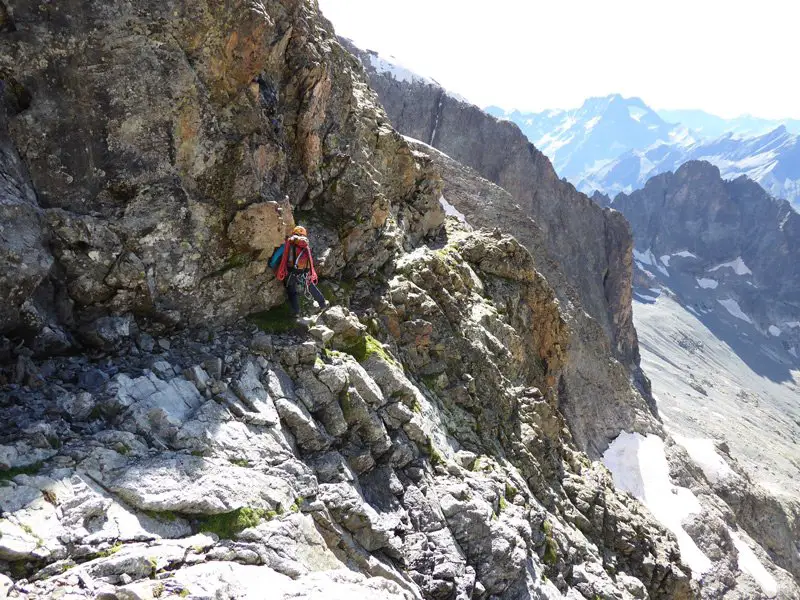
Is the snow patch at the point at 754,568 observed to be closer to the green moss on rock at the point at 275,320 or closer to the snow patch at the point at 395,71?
the green moss on rock at the point at 275,320

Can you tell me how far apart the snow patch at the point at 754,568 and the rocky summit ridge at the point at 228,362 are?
24.8 meters

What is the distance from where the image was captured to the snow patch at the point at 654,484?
4191 cm

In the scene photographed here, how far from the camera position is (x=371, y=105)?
29750mm

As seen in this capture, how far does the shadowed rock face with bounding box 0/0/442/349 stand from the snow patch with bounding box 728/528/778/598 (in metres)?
43.9

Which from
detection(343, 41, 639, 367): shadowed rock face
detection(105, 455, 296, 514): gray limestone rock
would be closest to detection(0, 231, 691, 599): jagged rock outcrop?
detection(105, 455, 296, 514): gray limestone rock

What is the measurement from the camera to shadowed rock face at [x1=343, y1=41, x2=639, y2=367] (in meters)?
114

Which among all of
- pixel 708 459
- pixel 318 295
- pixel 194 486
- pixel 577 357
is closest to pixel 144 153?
pixel 318 295

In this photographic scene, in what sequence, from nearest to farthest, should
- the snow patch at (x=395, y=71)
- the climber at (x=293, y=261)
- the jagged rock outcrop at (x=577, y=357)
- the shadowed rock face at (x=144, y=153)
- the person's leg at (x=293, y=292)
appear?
the shadowed rock face at (x=144, y=153)
the climber at (x=293, y=261)
the person's leg at (x=293, y=292)
the jagged rock outcrop at (x=577, y=357)
the snow patch at (x=395, y=71)

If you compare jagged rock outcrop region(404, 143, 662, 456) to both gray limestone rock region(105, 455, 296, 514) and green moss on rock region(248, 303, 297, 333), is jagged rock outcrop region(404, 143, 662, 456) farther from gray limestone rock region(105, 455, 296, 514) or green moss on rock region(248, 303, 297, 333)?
gray limestone rock region(105, 455, 296, 514)

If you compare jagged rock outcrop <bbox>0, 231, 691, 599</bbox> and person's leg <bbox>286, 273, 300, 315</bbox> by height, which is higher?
person's leg <bbox>286, 273, 300, 315</bbox>

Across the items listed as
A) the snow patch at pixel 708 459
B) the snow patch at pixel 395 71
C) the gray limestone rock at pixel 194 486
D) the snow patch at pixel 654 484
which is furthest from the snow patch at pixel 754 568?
the snow patch at pixel 395 71

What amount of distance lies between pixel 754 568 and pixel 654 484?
9093 millimetres

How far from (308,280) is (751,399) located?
189m

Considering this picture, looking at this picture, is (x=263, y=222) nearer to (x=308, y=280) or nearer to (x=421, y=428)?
(x=308, y=280)
